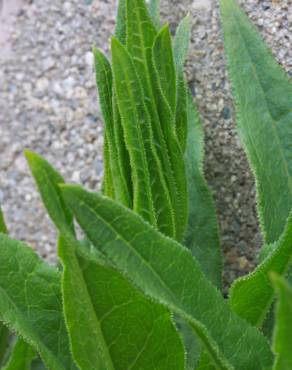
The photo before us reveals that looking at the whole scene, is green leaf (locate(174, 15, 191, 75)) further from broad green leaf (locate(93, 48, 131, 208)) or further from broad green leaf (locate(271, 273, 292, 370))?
broad green leaf (locate(271, 273, 292, 370))

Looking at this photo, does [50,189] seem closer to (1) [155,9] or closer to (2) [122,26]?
(2) [122,26]

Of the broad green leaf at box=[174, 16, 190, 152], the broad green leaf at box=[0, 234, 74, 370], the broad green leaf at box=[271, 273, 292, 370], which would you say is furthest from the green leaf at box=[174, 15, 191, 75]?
the broad green leaf at box=[271, 273, 292, 370]

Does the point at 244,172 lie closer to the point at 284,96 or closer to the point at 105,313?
the point at 284,96

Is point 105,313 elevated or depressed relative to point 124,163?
depressed

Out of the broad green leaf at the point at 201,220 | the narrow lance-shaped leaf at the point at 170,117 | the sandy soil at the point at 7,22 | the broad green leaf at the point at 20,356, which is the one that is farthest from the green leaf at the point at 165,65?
the sandy soil at the point at 7,22

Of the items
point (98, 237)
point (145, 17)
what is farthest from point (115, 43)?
point (98, 237)

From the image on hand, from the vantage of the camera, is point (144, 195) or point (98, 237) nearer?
point (98, 237)

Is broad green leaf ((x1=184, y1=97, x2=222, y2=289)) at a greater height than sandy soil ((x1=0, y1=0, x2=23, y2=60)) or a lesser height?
lesser
